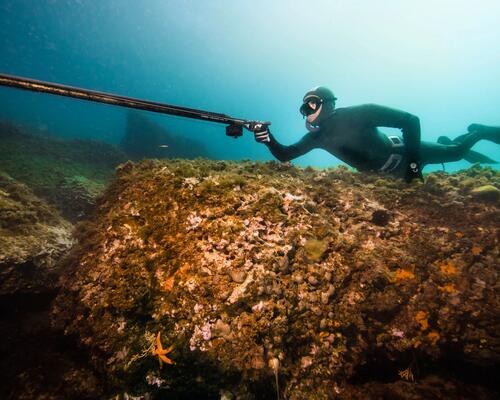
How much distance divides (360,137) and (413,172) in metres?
1.35

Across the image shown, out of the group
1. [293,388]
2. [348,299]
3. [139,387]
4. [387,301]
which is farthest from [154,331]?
[387,301]

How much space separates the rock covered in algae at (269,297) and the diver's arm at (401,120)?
1.99 metres

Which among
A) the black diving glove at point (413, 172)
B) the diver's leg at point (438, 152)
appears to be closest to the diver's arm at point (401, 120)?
the black diving glove at point (413, 172)

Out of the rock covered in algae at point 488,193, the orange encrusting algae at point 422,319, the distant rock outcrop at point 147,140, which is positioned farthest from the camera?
the distant rock outcrop at point 147,140

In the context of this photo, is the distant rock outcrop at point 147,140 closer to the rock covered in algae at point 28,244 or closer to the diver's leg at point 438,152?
the rock covered in algae at point 28,244

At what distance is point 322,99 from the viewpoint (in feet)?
18.6

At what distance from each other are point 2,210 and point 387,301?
7.05m

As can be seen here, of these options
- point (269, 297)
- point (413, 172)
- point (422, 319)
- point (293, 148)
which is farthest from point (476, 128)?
point (269, 297)

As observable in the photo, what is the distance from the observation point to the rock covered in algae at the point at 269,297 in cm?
286

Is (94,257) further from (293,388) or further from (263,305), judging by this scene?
(293,388)

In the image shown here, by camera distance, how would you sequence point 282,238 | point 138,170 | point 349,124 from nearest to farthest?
1. point 282,238
2. point 138,170
3. point 349,124

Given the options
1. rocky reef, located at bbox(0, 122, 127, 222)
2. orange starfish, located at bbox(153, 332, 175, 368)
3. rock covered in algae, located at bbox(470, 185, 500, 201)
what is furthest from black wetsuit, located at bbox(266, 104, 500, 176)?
rocky reef, located at bbox(0, 122, 127, 222)

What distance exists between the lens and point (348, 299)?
11.2 feet

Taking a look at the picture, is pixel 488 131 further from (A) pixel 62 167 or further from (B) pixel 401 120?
(A) pixel 62 167
